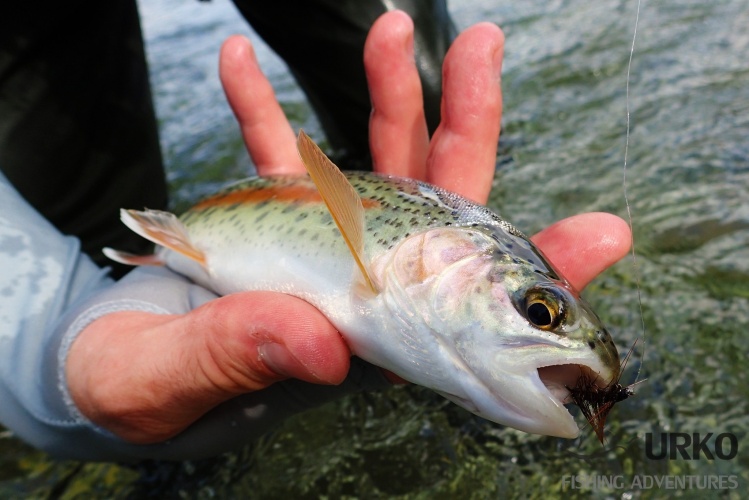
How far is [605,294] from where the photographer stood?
3.15 m

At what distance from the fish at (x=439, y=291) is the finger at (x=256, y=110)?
106 centimetres

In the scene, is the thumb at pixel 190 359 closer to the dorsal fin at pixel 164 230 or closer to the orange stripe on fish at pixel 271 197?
the dorsal fin at pixel 164 230

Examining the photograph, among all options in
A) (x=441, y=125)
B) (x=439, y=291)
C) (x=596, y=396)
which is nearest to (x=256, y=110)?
(x=441, y=125)

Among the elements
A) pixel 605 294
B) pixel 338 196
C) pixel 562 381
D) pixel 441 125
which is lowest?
pixel 605 294

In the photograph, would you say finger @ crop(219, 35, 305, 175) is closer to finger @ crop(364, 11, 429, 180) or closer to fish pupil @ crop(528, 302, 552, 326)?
finger @ crop(364, 11, 429, 180)

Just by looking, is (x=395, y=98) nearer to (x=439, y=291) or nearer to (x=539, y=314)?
(x=439, y=291)

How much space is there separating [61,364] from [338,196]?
116 cm

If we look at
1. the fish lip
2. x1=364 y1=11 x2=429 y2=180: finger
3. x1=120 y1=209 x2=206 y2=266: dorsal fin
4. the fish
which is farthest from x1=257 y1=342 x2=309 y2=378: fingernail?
x1=364 y1=11 x2=429 y2=180: finger

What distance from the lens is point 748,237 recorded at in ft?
10.6

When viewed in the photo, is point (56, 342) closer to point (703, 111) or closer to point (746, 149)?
point (746, 149)

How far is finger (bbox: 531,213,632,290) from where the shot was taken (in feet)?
6.87

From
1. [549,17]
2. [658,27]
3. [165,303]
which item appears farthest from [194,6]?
[165,303]

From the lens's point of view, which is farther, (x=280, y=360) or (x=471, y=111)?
(x=471, y=111)

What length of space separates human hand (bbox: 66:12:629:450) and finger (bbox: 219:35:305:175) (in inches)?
23.7
